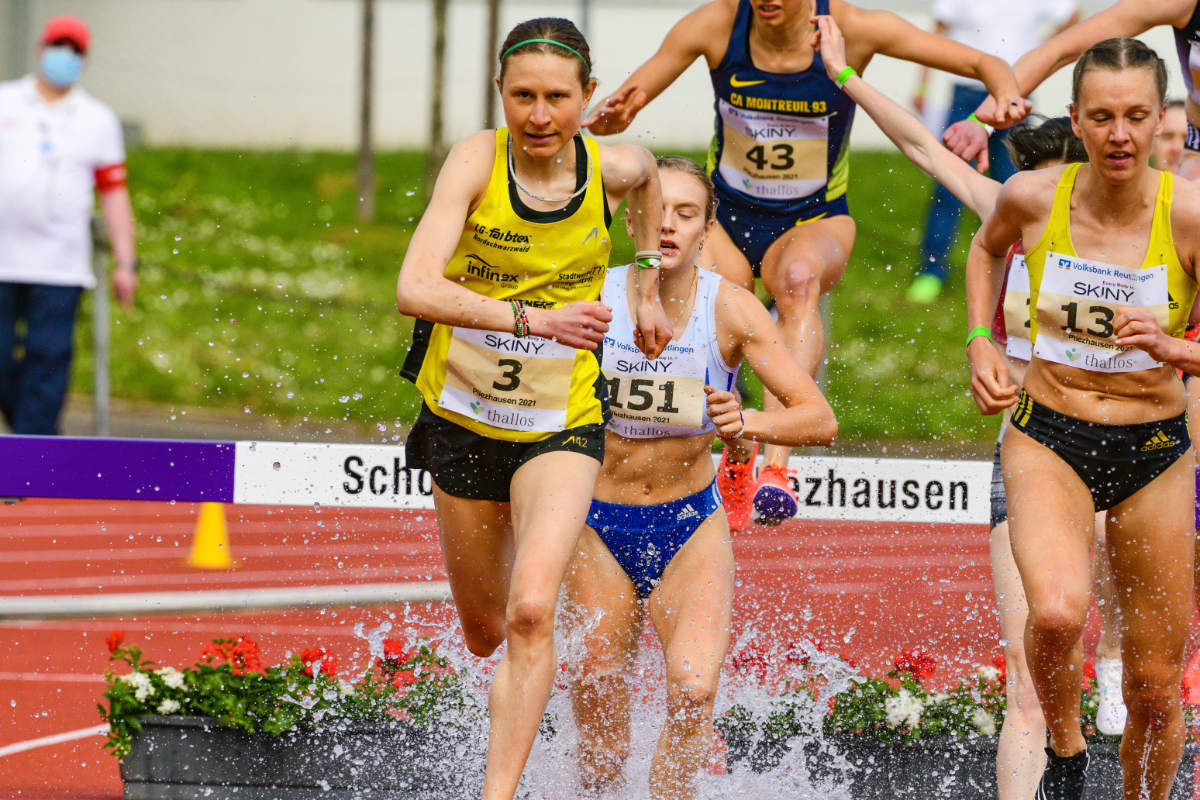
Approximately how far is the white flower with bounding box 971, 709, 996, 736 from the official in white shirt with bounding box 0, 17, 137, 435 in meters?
5.53

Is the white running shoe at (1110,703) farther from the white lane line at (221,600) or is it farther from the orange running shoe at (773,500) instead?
the white lane line at (221,600)

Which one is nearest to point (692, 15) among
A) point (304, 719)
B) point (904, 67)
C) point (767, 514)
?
point (767, 514)

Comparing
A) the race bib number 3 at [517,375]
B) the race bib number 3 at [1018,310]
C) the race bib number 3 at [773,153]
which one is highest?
the race bib number 3 at [773,153]

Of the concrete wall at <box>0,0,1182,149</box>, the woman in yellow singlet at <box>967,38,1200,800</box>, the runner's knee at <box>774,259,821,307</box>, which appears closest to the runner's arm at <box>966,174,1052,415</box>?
the woman in yellow singlet at <box>967,38,1200,800</box>

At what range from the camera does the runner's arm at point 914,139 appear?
5832 mm

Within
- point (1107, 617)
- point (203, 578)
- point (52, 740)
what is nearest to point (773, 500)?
point (1107, 617)

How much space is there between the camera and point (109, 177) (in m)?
9.66

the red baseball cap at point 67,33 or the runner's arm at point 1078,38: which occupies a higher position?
the red baseball cap at point 67,33

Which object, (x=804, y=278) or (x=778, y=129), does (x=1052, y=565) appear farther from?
(x=778, y=129)

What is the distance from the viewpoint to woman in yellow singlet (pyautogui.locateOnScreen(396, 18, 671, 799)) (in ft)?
15.2

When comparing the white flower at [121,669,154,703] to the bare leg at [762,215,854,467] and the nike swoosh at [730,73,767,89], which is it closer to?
the bare leg at [762,215,854,467]

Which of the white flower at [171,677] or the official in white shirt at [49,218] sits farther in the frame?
the official in white shirt at [49,218]

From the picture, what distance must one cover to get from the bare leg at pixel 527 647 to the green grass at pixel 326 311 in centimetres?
764

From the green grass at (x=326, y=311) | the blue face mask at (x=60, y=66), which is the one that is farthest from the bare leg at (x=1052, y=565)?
the green grass at (x=326, y=311)
